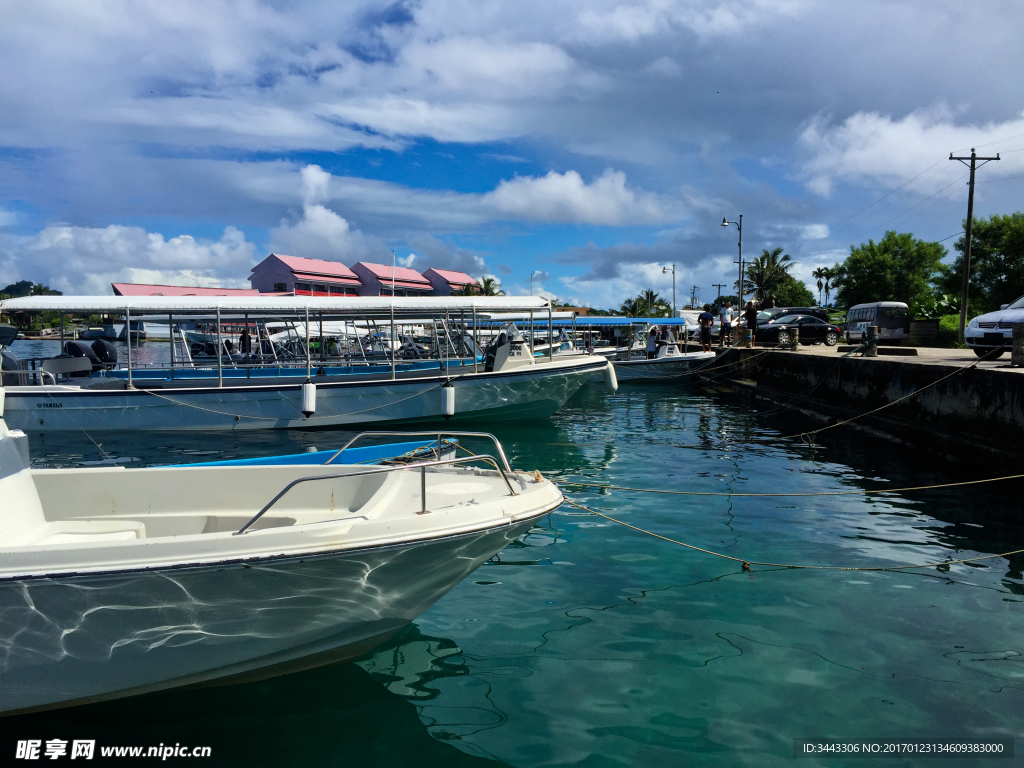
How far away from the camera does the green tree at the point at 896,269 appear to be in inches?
2179

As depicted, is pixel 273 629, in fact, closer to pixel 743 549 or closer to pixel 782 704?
pixel 782 704

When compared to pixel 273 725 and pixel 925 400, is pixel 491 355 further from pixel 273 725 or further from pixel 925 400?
pixel 273 725

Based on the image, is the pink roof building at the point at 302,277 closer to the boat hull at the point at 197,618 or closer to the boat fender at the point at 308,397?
the boat fender at the point at 308,397

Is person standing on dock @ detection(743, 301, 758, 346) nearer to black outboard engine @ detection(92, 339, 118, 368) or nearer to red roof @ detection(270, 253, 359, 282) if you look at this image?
black outboard engine @ detection(92, 339, 118, 368)

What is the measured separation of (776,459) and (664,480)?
3058 mm

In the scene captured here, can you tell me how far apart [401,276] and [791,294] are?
137 feet

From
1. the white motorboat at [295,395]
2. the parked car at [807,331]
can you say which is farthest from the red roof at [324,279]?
the white motorboat at [295,395]

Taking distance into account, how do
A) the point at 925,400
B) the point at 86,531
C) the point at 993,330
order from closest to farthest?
the point at 86,531
the point at 925,400
the point at 993,330

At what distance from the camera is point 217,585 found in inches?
152

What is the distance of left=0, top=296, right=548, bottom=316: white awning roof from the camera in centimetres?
1416

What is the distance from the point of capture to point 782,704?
14.3ft

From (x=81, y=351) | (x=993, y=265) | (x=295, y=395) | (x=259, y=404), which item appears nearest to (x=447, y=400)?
(x=295, y=395)

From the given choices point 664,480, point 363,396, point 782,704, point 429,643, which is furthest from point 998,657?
point 363,396

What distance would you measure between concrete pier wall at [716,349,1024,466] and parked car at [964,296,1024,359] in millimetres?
1206
